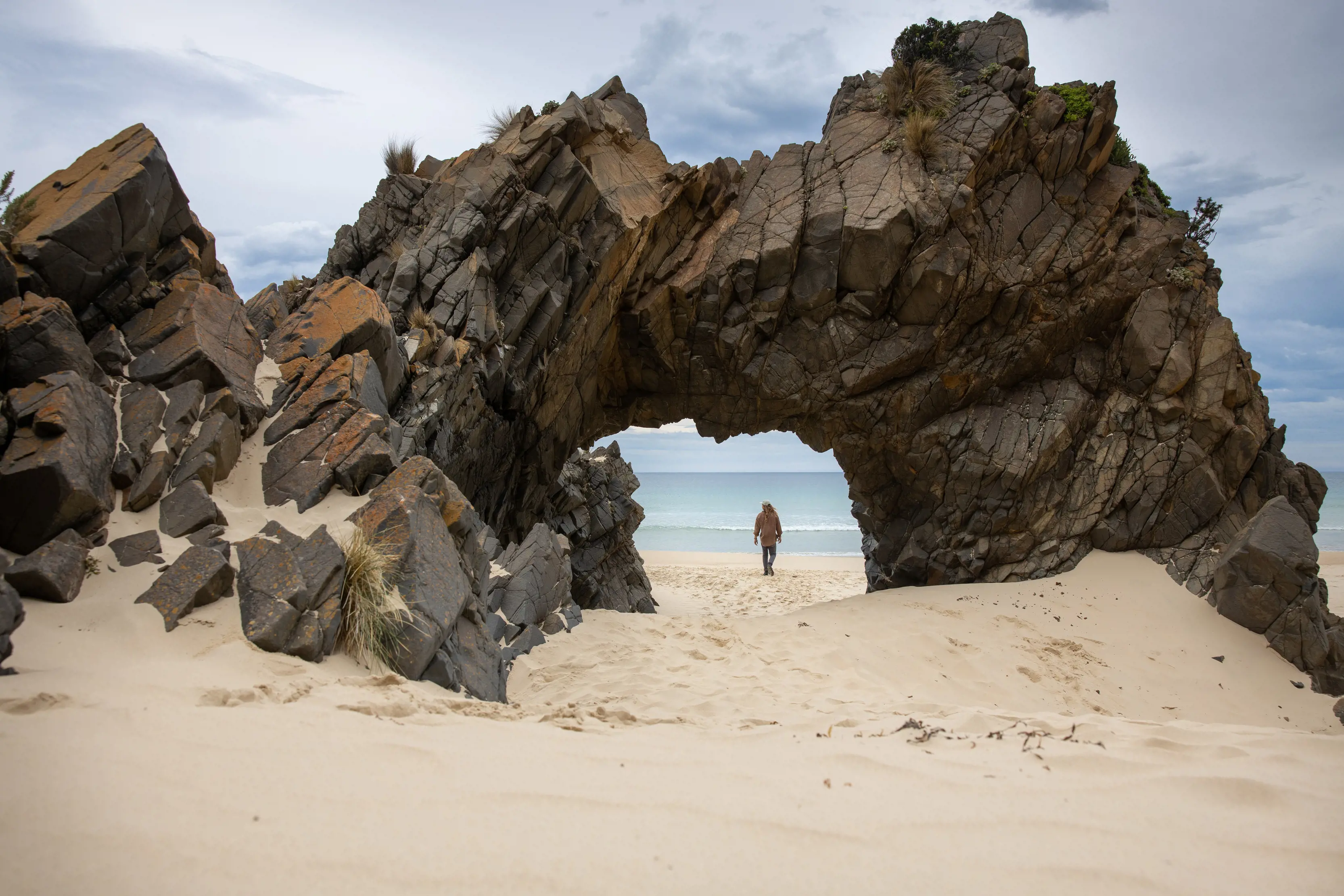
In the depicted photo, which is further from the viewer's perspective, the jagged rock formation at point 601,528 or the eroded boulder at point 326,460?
the jagged rock formation at point 601,528

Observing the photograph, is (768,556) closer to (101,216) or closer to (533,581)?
(533,581)

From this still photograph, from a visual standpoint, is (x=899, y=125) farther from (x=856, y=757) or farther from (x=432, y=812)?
(x=432, y=812)

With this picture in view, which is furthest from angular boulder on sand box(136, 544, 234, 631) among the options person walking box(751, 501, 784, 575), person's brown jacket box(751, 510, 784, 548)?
person's brown jacket box(751, 510, 784, 548)

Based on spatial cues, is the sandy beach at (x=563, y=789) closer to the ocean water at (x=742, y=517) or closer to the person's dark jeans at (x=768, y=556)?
the person's dark jeans at (x=768, y=556)

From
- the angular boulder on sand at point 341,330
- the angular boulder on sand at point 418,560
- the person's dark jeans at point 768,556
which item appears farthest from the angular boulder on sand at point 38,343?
the person's dark jeans at point 768,556

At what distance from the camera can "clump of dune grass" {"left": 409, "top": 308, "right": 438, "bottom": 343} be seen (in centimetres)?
995

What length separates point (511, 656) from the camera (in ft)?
23.2

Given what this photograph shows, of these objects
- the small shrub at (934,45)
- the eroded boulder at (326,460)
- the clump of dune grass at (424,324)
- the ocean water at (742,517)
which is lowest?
the ocean water at (742,517)

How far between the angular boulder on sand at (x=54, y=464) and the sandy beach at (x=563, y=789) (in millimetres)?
351

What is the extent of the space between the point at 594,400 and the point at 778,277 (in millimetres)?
4798

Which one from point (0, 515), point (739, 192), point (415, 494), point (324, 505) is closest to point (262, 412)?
point (324, 505)

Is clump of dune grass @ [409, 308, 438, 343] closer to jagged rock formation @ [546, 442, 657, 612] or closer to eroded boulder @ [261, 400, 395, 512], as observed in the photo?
eroded boulder @ [261, 400, 395, 512]

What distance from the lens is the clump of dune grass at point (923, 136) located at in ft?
38.3

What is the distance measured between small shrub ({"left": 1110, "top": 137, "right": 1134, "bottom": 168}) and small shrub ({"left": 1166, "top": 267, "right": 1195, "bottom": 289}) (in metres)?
2.17
